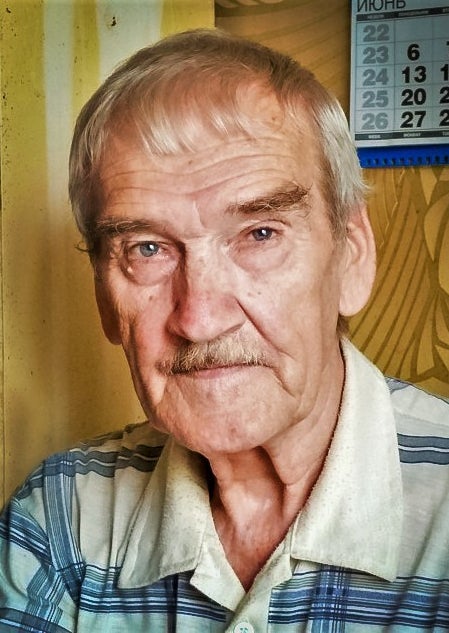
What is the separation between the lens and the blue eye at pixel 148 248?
0.99m

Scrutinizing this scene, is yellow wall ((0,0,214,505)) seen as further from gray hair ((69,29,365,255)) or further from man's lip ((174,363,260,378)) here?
man's lip ((174,363,260,378))

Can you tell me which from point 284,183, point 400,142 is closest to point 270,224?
point 284,183

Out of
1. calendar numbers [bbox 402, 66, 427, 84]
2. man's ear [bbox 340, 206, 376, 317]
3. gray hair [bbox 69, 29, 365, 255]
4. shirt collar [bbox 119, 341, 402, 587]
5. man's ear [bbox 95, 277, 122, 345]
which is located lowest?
shirt collar [bbox 119, 341, 402, 587]

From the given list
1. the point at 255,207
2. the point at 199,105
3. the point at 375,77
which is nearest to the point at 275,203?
the point at 255,207

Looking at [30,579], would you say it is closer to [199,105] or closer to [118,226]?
[118,226]

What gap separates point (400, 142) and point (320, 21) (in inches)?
11.1

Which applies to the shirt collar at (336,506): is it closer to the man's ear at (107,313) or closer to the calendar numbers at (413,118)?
the man's ear at (107,313)

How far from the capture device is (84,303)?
5.26 feet

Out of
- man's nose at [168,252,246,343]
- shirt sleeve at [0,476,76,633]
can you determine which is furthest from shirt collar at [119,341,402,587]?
man's nose at [168,252,246,343]

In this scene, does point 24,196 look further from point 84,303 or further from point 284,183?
point 284,183

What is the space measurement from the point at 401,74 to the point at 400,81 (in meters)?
0.01

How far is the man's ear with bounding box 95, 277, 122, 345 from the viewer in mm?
1074

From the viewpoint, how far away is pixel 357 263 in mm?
1104

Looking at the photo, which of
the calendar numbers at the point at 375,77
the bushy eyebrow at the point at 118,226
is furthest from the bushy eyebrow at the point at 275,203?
the calendar numbers at the point at 375,77
